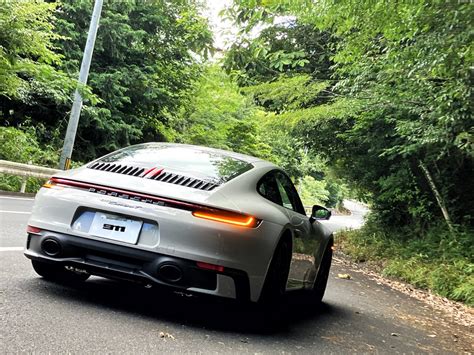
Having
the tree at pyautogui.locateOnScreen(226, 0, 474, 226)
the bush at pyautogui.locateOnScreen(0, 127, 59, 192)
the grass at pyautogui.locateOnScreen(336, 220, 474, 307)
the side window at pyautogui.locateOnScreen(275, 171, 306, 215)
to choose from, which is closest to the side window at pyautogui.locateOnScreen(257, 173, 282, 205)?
the side window at pyautogui.locateOnScreen(275, 171, 306, 215)

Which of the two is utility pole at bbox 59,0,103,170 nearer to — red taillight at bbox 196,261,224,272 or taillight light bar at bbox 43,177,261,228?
taillight light bar at bbox 43,177,261,228

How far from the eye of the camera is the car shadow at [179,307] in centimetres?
409

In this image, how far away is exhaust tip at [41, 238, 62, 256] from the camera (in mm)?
4027

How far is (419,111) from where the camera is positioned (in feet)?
34.0

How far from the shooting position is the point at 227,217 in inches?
151

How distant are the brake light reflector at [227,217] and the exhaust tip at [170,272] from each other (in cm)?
41

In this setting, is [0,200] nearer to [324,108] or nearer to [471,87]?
[324,108]

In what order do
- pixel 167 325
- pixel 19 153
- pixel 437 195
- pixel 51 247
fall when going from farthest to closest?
1. pixel 19 153
2. pixel 437 195
3. pixel 51 247
4. pixel 167 325

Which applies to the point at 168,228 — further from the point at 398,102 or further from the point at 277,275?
the point at 398,102

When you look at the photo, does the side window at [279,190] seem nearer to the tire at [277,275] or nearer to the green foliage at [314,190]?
the tire at [277,275]

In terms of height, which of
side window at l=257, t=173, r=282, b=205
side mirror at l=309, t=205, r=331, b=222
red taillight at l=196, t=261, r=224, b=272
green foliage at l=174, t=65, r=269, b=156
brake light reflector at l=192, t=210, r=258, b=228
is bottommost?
red taillight at l=196, t=261, r=224, b=272

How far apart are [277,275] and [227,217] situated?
80 centimetres

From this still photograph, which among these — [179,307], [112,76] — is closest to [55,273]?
[179,307]

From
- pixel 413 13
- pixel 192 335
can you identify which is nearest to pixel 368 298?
pixel 413 13
